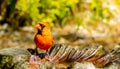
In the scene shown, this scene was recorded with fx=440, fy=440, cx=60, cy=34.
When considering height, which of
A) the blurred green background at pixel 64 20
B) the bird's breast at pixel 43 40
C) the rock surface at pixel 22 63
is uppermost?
the bird's breast at pixel 43 40

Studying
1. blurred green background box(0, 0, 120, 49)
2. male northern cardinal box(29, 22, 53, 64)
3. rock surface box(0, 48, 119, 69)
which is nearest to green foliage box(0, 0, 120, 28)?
blurred green background box(0, 0, 120, 49)

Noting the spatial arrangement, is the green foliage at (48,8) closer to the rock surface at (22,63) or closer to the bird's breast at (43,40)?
the rock surface at (22,63)

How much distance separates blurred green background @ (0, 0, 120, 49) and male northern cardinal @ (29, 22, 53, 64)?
3674 mm

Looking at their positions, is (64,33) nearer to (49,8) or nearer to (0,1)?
(49,8)

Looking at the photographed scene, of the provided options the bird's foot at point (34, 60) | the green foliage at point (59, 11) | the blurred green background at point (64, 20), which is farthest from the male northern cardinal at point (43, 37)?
the green foliage at point (59, 11)

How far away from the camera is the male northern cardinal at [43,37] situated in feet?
12.7

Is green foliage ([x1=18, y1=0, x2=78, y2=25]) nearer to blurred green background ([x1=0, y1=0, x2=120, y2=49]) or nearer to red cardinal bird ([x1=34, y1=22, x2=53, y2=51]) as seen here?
blurred green background ([x1=0, y1=0, x2=120, y2=49])

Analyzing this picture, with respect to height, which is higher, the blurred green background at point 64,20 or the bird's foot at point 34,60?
the bird's foot at point 34,60

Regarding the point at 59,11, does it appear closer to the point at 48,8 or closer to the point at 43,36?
the point at 48,8

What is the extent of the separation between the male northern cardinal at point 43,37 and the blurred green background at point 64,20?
367 cm

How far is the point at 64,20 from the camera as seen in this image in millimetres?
8352

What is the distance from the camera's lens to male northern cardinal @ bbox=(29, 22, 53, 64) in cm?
388

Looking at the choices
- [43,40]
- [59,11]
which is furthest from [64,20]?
[43,40]

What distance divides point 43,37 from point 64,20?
4442 millimetres
